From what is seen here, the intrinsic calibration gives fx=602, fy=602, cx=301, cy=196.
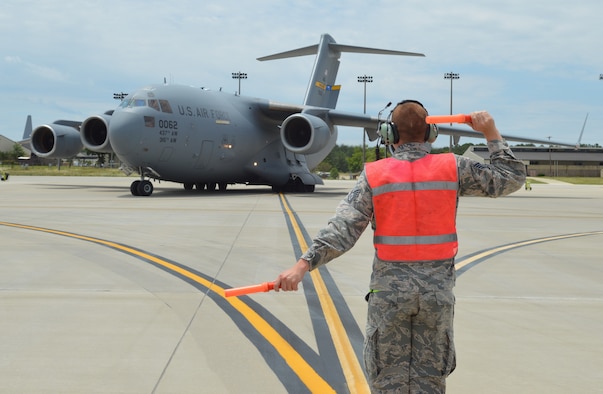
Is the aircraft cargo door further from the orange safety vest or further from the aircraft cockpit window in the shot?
the orange safety vest

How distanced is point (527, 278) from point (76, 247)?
6.80m

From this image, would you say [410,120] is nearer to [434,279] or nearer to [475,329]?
[434,279]

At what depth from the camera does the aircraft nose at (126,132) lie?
2212cm

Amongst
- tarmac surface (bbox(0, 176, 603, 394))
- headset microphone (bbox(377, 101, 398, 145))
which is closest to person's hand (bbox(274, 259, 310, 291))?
headset microphone (bbox(377, 101, 398, 145))

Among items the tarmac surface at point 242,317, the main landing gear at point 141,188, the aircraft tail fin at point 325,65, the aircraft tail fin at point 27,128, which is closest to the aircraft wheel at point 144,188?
the main landing gear at point 141,188

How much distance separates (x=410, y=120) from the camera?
2973 millimetres

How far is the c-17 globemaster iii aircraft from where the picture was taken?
22.9m

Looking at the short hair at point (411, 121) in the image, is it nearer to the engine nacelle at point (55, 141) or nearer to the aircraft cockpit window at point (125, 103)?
Result: the aircraft cockpit window at point (125, 103)

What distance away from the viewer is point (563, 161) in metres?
109

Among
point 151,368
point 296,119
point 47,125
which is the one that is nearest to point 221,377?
point 151,368

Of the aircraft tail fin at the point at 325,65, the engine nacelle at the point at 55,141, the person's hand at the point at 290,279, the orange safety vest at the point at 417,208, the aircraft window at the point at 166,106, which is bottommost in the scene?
the person's hand at the point at 290,279

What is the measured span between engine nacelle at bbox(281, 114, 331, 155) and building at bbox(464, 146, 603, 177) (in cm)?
8647

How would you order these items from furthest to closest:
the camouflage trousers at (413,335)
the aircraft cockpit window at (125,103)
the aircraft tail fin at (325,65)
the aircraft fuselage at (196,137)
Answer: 1. the aircraft tail fin at (325,65)
2. the aircraft cockpit window at (125,103)
3. the aircraft fuselage at (196,137)
4. the camouflage trousers at (413,335)

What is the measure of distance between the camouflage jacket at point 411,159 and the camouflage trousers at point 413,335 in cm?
23
